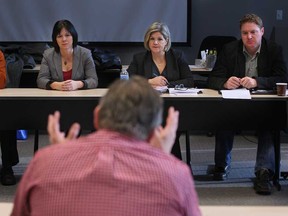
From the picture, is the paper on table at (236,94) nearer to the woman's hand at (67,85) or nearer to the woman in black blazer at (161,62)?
the woman in black blazer at (161,62)

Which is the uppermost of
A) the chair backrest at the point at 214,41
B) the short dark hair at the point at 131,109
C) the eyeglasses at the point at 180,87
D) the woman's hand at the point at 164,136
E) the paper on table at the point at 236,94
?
the chair backrest at the point at 214,41

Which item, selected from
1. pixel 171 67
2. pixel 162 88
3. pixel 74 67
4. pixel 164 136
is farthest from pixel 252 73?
pixel 164 136

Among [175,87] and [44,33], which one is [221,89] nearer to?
[175,87]

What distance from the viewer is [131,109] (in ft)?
3.67

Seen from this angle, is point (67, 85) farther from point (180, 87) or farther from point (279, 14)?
point (279, 14)

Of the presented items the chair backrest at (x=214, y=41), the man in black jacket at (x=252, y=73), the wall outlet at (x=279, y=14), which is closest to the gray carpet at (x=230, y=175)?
the man in black jacket at (x=252, y=73)

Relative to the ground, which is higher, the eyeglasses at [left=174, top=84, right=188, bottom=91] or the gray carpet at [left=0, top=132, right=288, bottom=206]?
the eyeglasses at [left=174, top=84, right=188, bottom=91]

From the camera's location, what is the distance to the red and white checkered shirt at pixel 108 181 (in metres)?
1.06

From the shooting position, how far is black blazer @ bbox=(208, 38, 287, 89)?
3334 mm

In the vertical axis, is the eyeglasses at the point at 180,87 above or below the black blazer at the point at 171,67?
below

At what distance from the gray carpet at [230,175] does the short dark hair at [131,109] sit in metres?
1.98

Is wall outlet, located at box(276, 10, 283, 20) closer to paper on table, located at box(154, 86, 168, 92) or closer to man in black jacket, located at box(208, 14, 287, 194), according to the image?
man in black jacket, located at box(208, 14, 287, 194)

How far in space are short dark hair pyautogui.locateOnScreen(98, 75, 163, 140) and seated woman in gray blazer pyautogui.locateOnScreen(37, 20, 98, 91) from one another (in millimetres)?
2309

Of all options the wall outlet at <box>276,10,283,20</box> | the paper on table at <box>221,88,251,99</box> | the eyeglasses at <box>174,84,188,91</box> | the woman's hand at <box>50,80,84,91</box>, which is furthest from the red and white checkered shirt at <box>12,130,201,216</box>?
the wall outlet at <box>276,10,283,20</box>
